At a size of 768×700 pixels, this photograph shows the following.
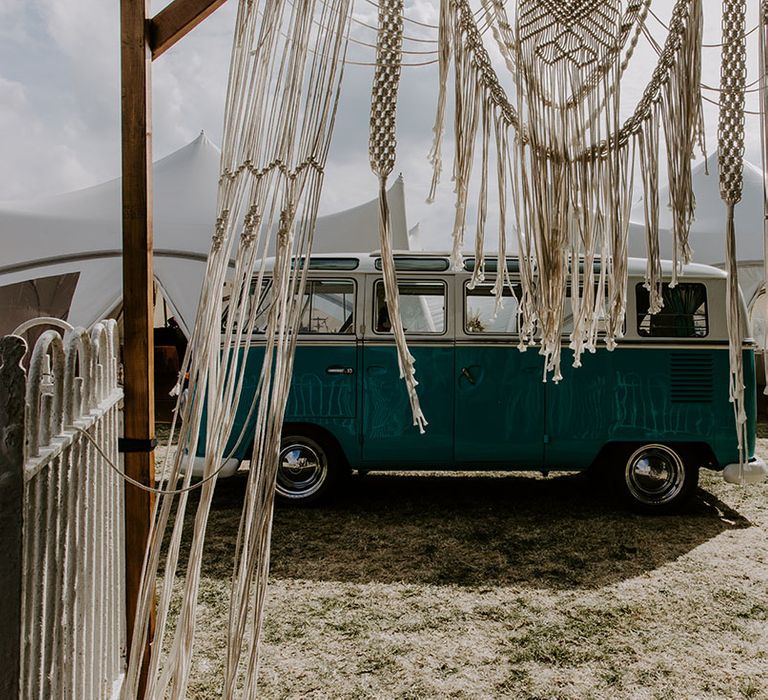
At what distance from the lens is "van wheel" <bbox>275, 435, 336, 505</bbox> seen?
14.0 ft

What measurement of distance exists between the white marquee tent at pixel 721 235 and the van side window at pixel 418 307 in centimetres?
376

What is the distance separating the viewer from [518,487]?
5.01 m

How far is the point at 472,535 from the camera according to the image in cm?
386

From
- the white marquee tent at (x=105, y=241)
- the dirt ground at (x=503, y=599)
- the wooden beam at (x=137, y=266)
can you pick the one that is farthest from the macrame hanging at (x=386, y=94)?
the white marquee tent at (x=105, y=241)

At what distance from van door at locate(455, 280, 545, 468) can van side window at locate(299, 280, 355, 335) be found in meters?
0.75

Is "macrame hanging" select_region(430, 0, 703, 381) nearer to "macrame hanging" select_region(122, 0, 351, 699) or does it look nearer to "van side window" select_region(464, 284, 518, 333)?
"macrame hanging" select_region(122, 0, 351, 699)

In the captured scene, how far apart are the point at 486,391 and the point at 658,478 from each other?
1.31m

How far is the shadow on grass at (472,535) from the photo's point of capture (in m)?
3.31

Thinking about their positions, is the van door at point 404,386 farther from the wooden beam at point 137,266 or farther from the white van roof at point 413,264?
the wooden beam at point 137,266

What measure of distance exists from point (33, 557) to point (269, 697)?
1452mm

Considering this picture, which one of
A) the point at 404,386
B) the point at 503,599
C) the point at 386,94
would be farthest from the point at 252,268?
the point at 404,386

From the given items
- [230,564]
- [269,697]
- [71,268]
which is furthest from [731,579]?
[71,268]

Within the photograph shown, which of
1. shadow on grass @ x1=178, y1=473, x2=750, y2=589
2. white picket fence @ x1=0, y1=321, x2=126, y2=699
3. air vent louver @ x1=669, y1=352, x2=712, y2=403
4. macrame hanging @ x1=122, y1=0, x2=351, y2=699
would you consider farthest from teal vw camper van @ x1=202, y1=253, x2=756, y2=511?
macrame hanging @ x1=122, y1=0, x2=351, y2=699

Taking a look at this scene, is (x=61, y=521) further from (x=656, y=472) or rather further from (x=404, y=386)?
(x=656, y=472)
